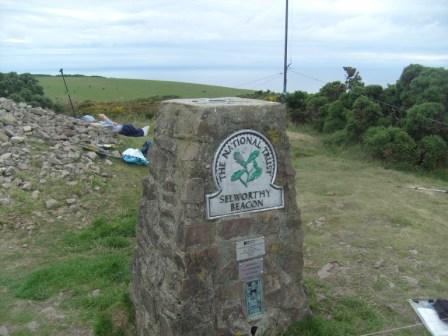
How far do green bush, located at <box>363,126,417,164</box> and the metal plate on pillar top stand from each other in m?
8.23

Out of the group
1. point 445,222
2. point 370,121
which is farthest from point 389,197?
point 370,121

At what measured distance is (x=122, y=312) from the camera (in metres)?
4.45

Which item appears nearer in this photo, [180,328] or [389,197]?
[180,328]

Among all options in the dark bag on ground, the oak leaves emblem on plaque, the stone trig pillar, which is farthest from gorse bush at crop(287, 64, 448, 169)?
the oak leaves emblem on plaque

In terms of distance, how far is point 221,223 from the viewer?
11.6 feet

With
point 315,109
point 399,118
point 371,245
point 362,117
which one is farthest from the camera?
point 315,109

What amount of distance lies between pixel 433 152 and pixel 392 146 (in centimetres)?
91

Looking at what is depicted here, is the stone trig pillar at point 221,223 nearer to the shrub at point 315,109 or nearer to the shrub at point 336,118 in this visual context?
the shrub at point 336,118

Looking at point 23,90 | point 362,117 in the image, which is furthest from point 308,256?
point 23,90

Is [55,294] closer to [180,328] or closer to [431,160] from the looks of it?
[180,328]

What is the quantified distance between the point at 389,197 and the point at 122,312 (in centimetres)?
586

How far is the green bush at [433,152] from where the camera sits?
35.1 feet

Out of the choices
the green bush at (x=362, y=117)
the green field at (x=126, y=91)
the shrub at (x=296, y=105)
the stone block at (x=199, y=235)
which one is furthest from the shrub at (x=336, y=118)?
the green field at (x=126, y=91)

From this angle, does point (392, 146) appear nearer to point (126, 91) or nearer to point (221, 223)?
point (221, 223)
